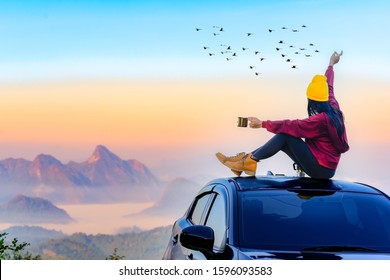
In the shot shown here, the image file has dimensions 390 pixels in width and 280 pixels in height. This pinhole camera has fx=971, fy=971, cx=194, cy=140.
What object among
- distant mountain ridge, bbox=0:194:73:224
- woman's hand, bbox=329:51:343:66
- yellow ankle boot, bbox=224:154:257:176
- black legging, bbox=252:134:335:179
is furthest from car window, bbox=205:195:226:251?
distant mountain ridge, bbox=0:194:73:224

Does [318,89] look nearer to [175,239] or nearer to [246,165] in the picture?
[246,165]

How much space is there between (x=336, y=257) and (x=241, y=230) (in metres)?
0.70

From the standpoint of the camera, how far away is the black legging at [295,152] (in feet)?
29.8

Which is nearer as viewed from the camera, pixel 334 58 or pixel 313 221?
pixel 313 221

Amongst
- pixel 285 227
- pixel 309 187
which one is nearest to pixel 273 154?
pixel 309 187

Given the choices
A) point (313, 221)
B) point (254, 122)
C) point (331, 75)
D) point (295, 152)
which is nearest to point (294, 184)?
point (313, 221)

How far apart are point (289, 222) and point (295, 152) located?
2.78 metres

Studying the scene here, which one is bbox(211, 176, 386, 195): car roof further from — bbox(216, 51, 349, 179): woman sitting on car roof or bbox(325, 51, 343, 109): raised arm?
bbox(325, 51, 343, 109): raised arm

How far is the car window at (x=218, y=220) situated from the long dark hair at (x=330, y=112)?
9.39 ft

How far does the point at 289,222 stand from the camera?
21.6ft

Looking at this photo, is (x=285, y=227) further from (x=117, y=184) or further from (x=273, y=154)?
(x=117, y=184)

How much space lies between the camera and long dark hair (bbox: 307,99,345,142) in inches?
386

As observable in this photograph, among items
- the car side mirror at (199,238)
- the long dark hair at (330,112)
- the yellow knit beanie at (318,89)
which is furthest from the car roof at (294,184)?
the yellow knit beanie at (318,89)

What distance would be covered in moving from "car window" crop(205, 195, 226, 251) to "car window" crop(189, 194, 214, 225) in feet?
1.01
